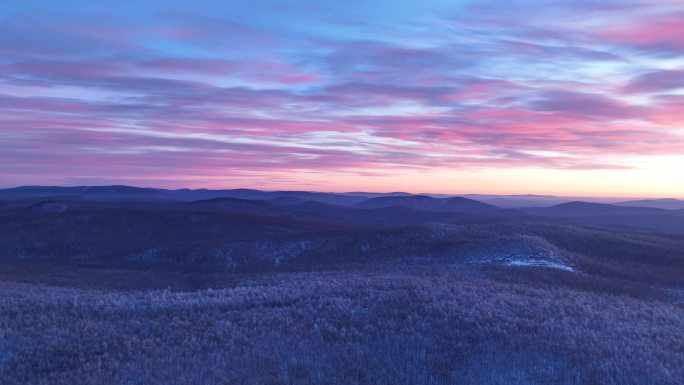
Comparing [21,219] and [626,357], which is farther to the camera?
[21,219]

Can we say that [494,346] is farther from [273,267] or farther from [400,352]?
[273,267]

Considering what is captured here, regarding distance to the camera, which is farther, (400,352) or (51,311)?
(51,311)

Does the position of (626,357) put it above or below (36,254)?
above

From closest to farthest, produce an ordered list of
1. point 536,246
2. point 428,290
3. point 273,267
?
point 428,290 → point 536,246 → point 273,267

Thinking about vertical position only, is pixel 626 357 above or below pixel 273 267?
above

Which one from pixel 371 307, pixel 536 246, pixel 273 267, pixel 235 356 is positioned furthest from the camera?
pixel 273 267

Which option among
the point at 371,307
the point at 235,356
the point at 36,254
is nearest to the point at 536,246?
the point at 371,307

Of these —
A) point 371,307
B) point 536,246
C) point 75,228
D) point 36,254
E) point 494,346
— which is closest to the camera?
point 494,346

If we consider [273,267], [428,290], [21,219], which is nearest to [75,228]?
[21,219]

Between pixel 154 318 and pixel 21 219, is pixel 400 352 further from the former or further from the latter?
pixel 21 219
